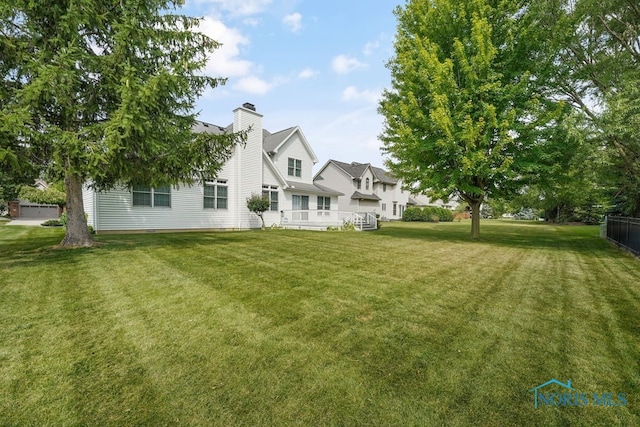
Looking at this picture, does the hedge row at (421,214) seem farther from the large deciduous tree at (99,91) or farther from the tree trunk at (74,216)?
the tree trunk at (74,216)

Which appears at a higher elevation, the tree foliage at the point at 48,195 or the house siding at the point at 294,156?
the house siding at the point at 294,156

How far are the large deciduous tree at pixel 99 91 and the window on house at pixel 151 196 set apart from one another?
168 inches

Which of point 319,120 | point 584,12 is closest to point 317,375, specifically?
point 584,12

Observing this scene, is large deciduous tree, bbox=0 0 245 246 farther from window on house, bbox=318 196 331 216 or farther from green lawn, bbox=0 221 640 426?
window on house, bbox=318 196 331 216

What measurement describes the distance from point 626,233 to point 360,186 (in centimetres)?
2398

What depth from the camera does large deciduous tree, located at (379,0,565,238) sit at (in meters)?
11.6

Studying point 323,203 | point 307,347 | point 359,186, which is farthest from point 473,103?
point 359,186

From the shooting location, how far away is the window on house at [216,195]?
1678 cm

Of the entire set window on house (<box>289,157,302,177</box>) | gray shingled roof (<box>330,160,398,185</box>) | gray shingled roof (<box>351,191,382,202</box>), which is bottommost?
gray shingled roof (<box>351,191,382,202</box>)

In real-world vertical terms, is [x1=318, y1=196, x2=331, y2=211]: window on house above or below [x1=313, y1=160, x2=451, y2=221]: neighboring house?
below

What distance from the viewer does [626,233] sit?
10789mm

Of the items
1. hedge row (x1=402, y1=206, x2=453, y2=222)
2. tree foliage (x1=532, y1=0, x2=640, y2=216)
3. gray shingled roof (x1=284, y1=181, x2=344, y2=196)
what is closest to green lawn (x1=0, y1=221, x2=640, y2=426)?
tree foliage (x1=532, y1=0, x2=640, y2=216)

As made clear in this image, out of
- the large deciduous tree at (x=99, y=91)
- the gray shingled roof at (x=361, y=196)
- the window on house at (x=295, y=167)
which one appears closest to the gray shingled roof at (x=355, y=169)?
the gray shingled roof at (x=361, y=196)

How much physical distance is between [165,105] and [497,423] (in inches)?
427
